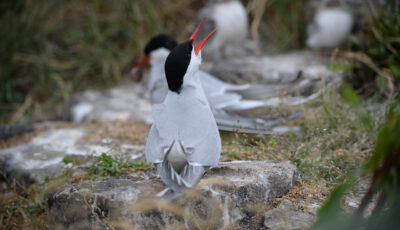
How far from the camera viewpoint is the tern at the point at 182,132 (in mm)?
1867

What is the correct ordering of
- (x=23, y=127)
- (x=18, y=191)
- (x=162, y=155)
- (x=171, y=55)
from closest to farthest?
1. (x=162, y=155)
2. (x=171, y=55)
3. (x=18, y=191)
4. (x=23, y=127)

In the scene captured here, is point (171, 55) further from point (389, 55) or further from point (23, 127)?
point (389, 55)

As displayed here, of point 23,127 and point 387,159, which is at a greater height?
point 387,159

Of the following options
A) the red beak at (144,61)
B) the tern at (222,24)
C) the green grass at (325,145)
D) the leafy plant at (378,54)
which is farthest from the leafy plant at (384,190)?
the tern at (222,24)

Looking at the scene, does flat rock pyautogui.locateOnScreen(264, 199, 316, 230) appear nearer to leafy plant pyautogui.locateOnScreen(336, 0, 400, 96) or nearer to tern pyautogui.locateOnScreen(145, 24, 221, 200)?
tern pyautogui.locateOnScreen(145, 24, 221, 200)

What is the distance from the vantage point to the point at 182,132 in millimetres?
1933

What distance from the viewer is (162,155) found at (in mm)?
1903

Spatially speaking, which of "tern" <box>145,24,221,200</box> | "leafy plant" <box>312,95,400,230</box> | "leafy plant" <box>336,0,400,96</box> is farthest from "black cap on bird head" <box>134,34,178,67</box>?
"leafy plant" <box>312,95,400,230</box>

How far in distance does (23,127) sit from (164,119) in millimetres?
1741

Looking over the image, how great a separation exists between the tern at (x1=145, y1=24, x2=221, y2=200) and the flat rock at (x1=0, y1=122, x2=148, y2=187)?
62 cm

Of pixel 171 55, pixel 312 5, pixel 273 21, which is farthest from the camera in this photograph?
pixel 273 21

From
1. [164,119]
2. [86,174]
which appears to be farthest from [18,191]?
[164,119]

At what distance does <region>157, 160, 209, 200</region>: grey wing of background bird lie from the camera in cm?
182

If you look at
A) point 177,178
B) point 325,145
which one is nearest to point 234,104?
point 325,145
